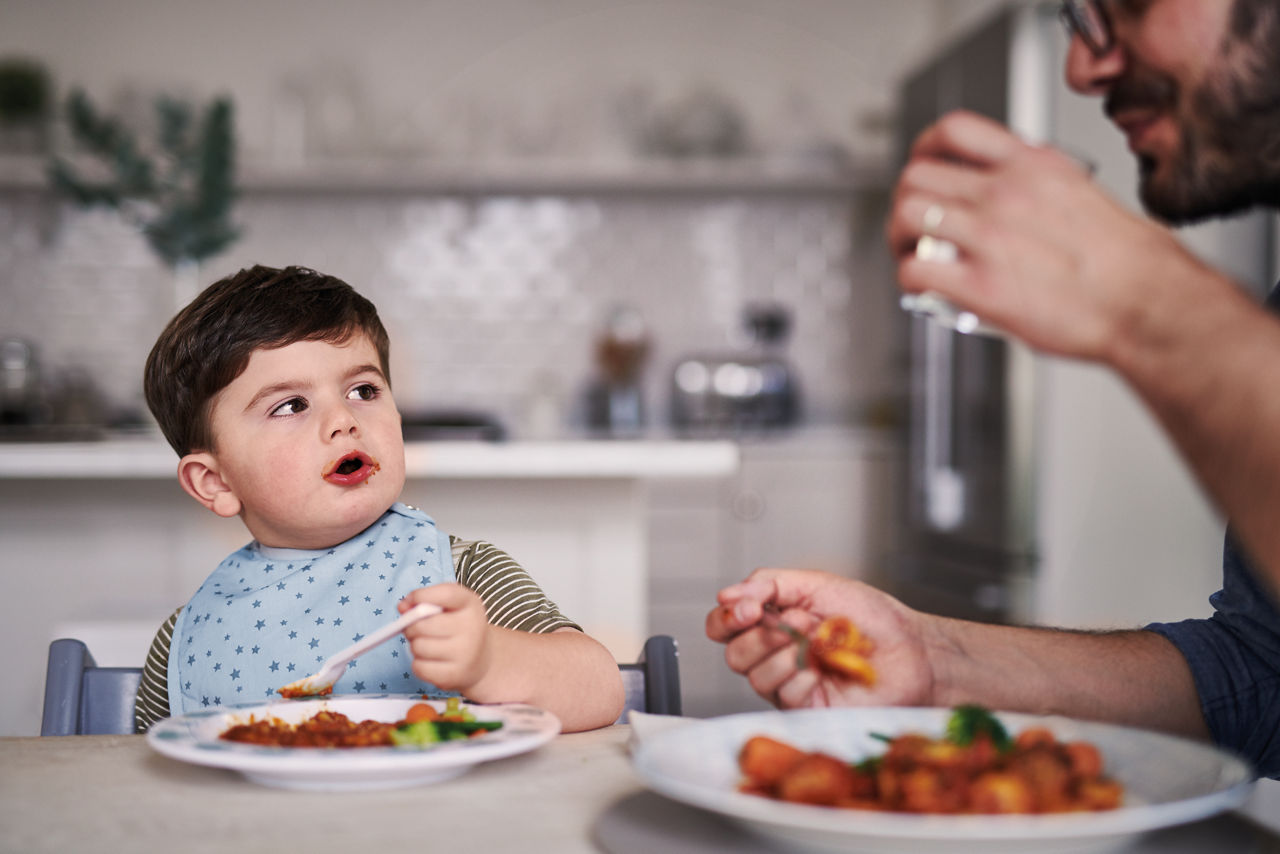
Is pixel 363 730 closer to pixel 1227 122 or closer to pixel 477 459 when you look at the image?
pixel 1227 122

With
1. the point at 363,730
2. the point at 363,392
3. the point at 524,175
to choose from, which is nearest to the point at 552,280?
the point at 524,175

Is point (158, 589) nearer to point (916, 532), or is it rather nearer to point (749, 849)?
point (749, 849)

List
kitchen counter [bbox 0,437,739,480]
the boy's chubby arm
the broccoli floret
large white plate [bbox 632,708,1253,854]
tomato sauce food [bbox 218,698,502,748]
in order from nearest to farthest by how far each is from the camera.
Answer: large white plate [bbox 632,708,1253,854] < the broccoli floret < tomato sauce food [bbox 218,698,502,748] < the boy's chubby arm < kitchen counter [bbox 0,437,739,480]

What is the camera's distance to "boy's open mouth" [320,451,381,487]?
1124 mm

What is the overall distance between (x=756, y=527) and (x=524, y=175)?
4.74 ft

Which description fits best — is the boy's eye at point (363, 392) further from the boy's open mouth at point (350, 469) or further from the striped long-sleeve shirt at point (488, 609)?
the striped long-sleeve shirt at point (488, 609)

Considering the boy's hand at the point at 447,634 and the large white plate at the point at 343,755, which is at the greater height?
the boy's hand at the point at 447,634

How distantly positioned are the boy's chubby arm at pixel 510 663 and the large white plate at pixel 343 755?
2.0 inches

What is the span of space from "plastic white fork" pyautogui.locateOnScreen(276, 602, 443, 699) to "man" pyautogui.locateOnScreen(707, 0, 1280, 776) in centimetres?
21

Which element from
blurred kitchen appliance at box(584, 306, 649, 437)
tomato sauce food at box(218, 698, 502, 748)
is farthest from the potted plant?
tomato sauce food at box(218, 698, 502, 748)

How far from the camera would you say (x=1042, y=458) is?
10.2 feet

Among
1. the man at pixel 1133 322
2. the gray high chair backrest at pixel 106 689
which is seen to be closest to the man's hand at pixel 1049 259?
the man at pixel 1133 322

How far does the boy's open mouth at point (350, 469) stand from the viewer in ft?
3.69

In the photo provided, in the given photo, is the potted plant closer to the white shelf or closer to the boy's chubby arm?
the white shelf
